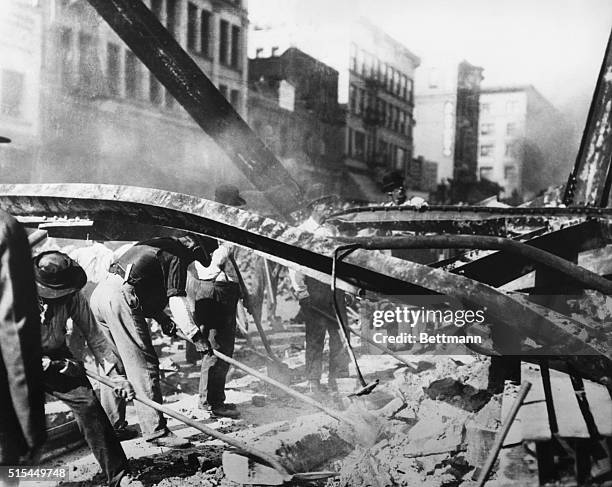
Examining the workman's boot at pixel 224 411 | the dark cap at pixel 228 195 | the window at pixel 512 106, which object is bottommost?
the workman's boot at pixel 224 411

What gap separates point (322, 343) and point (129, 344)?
170cm

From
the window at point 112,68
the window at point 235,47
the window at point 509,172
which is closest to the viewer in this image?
the window at point 235,47

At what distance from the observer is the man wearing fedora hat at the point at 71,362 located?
10.7 ft

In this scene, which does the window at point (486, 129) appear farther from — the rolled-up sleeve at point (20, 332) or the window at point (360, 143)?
the rolled-up sleeve at point (20, 332)

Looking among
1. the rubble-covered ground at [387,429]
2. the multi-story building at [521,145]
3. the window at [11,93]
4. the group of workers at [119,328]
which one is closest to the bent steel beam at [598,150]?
the rubble-covered ground at [387,429]

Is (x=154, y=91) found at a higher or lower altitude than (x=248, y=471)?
higher

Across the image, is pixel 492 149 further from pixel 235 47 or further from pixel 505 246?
pixel 505 246

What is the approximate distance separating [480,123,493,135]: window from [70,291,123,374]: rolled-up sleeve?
10.5m

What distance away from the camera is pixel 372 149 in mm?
9719

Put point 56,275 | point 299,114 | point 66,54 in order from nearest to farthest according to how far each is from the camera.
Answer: point 56,275, point 66,54, point 299,114

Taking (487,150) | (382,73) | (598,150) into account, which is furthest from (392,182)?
(487,150)

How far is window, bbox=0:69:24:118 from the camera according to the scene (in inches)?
275

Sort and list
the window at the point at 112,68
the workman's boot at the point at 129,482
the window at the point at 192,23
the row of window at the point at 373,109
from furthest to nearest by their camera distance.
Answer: the row of window at the point at 373,109, the window at the point at 192,23, the window at the point at 112,68, the workman's boot at the point at 129,482

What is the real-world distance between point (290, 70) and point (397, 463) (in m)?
6.05
